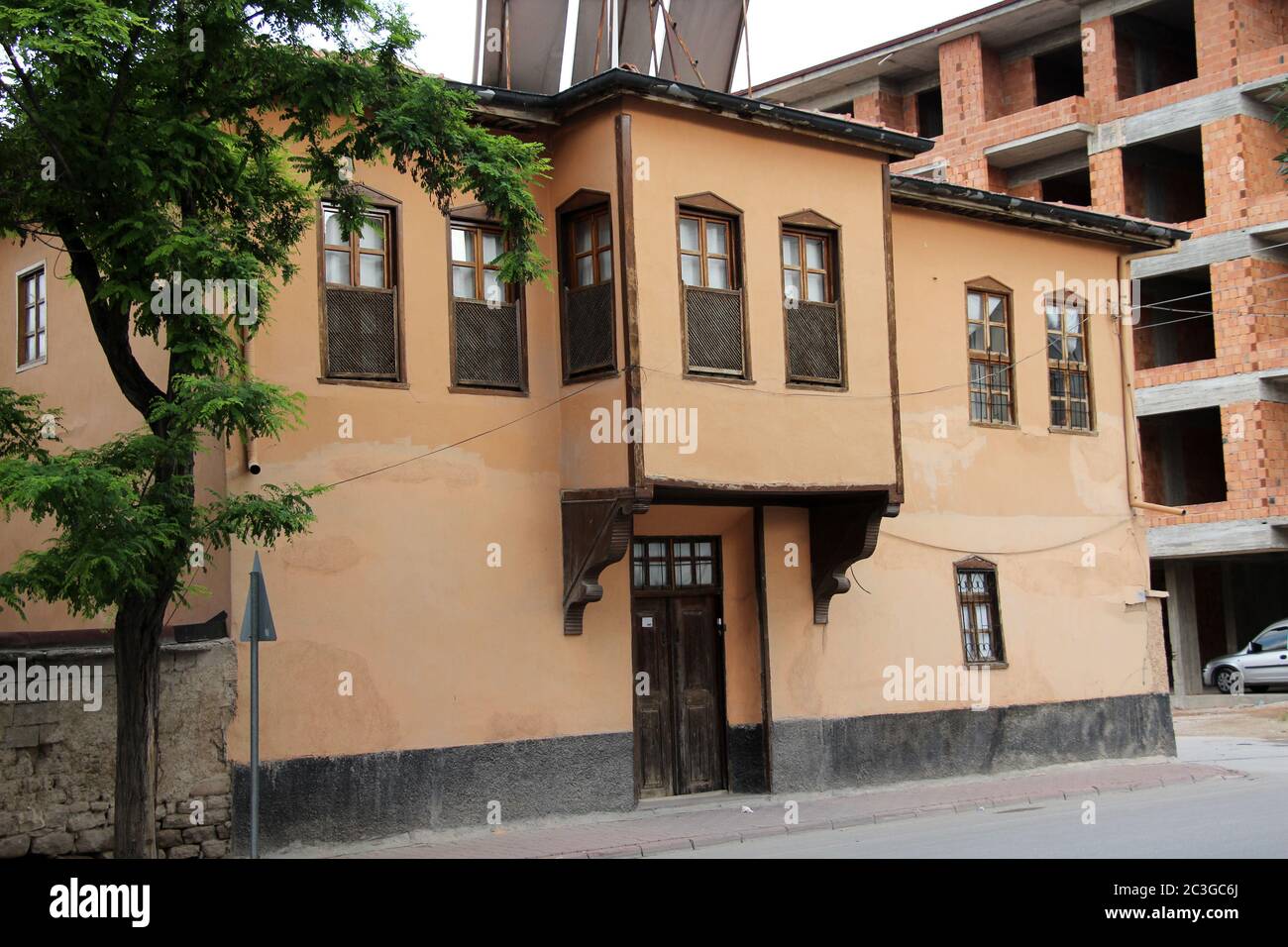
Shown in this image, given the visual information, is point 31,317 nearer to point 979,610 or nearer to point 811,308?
point 811,308

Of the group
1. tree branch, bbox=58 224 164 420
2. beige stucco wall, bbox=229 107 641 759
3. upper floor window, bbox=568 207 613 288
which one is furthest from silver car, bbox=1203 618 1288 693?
tree branch, bbox=58 224 164 420

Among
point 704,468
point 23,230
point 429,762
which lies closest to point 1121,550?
point 704,468

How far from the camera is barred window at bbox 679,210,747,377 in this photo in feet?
52.5

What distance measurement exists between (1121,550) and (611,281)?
398 inches

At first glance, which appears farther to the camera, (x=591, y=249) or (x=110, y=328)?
(x=591, y=249)

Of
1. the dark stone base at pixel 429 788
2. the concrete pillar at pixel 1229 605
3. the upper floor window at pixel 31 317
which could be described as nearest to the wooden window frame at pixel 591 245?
the dark stone base at pixel 429 788

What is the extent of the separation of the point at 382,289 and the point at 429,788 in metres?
5.13

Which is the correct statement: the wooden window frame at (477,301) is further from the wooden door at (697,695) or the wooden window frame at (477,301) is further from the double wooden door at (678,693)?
the wooden door at (697,695)

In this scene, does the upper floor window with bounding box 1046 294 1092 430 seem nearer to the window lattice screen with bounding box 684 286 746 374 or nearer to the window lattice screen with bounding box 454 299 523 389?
the window lattice screen with bounding box 684 286 746 374

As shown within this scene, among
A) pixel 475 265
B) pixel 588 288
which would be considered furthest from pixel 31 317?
pixel 588 288

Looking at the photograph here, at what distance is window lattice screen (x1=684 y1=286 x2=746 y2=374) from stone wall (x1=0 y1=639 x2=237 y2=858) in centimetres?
589

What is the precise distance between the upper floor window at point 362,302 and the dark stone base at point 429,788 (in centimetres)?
392

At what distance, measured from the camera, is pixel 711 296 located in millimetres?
16234

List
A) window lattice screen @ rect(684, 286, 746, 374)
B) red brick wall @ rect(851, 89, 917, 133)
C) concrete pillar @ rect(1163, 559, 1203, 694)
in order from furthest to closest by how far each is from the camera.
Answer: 1. red brick wall @ rect(851, 89, 917, 133)
2. concrete pillar @ rect(1163, 559, 1203, 694)
3. window lattice screen @ rect(684, 286, 746, 374)
